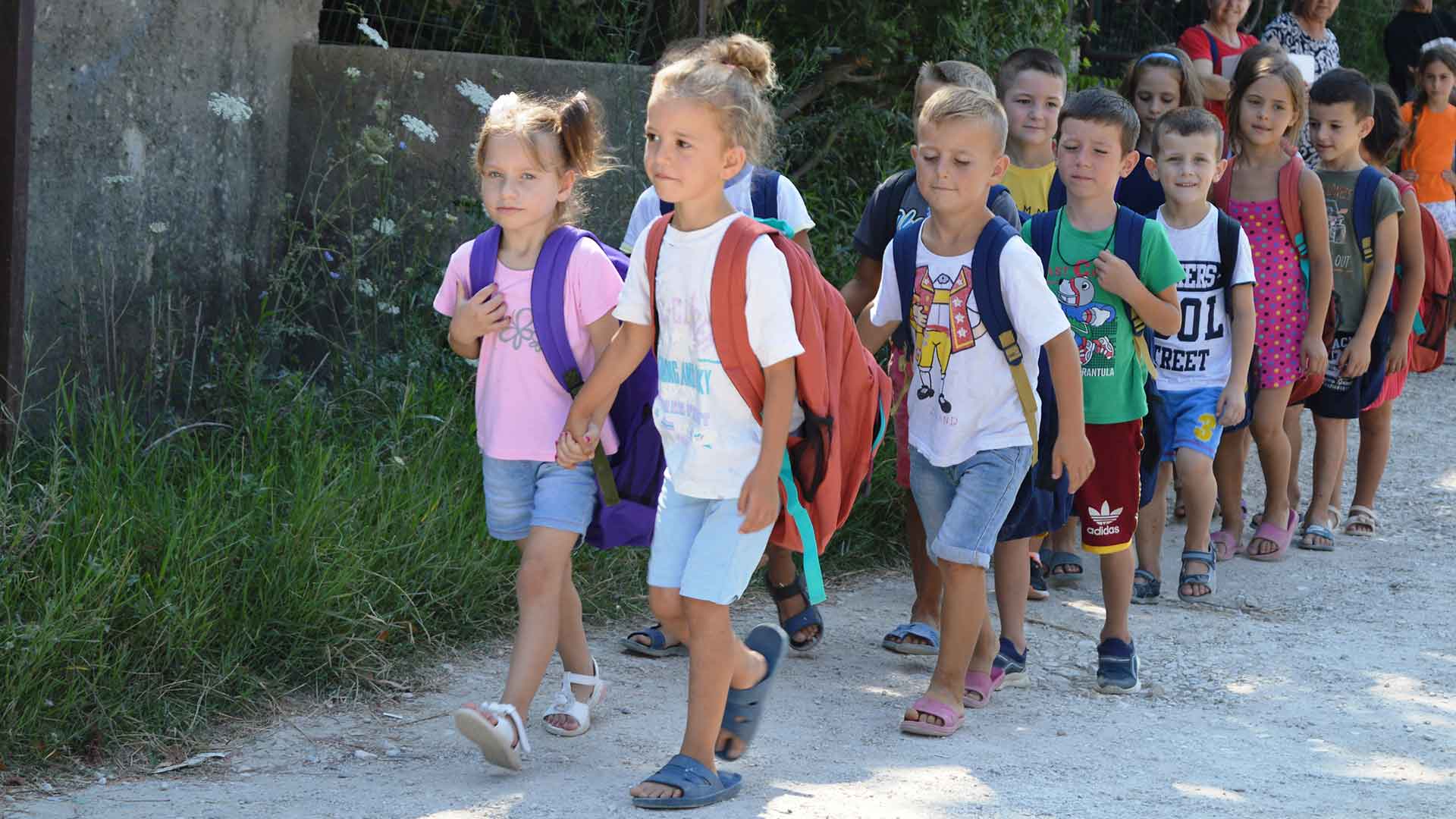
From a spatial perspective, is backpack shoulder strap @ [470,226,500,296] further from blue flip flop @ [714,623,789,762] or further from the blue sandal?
the blue sandal

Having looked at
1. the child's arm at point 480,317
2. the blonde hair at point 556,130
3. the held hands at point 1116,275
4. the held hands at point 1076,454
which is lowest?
the held hands at point 1076,454

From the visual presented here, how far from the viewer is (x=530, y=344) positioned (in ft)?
11.8

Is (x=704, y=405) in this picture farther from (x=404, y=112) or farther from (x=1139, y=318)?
(x=404, y=112)

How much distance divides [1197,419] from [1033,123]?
3.46 ft

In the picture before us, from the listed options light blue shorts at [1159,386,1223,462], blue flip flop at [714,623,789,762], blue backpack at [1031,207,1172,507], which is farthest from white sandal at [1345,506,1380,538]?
blue flip flop at [714,623,789,762]

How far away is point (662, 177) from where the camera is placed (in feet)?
10.7

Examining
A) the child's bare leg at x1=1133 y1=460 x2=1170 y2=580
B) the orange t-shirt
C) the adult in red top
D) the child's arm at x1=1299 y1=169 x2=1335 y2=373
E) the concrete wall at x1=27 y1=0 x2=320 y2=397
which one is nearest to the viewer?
the concrete wall at x1=27 y1=0 x2=320 y2=397

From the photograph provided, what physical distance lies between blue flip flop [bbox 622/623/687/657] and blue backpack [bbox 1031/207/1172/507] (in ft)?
4.26

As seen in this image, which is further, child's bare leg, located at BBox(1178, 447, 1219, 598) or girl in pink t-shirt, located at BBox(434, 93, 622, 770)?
child's bare leg, located at BBox(1178, 447, 1219, 598)

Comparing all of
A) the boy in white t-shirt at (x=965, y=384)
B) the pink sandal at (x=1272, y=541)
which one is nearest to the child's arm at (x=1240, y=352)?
the pink sandal at (x=1272, y=541)

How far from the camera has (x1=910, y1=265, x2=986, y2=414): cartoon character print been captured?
3764 millimetres

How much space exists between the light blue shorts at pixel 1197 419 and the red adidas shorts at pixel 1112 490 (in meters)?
0.77

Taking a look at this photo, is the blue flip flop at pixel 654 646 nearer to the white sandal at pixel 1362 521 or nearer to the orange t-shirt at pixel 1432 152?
the white sandal at pixel 1362 521

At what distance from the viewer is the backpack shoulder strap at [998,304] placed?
12.1 feet
